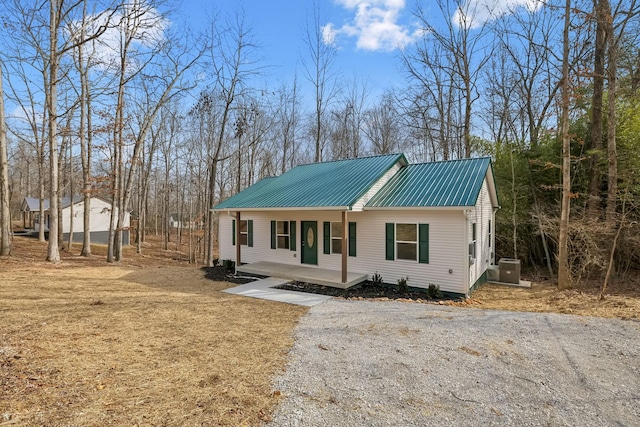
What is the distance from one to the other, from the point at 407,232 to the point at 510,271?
4.58m

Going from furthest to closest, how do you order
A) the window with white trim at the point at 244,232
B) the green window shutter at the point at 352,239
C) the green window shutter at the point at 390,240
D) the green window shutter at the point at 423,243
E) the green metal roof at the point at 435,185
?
1. the window with white trim at the point at 244,232
2. the green window shutter at the point at 352,239
3. the green window shutter at the point at 390,240
4. the green window shutter at the point at 423,243
5. the green metal roof at the point at 435,185

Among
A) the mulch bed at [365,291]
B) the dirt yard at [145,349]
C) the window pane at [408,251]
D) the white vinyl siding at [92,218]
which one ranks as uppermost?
the white vinyl siding at [92,218]

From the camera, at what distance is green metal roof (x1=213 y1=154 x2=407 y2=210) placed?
393 inches

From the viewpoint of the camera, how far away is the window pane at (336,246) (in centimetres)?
1084

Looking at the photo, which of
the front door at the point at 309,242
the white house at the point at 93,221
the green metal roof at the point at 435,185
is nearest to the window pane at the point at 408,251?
the green metal roof at the point at 435,185

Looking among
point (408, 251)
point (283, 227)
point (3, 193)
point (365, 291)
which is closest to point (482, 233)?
point (408, 251)

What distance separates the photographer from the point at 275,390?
358cm

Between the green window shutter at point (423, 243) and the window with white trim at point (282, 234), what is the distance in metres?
4.87

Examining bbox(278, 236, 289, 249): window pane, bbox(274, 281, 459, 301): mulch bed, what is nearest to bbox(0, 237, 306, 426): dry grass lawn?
bbox(274, 281, 459, 301): mulch bed

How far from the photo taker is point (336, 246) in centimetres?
1092

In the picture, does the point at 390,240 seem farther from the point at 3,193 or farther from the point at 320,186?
the point at 3,193

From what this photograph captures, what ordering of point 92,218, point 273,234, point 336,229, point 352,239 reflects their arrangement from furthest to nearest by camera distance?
point 92,218 < point 273,234 < point 336,229 < point 352,239

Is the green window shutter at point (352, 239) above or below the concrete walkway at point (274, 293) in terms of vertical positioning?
above

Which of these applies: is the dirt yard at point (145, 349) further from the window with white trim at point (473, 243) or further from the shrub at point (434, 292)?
the window with white trim at point (473, 243)
